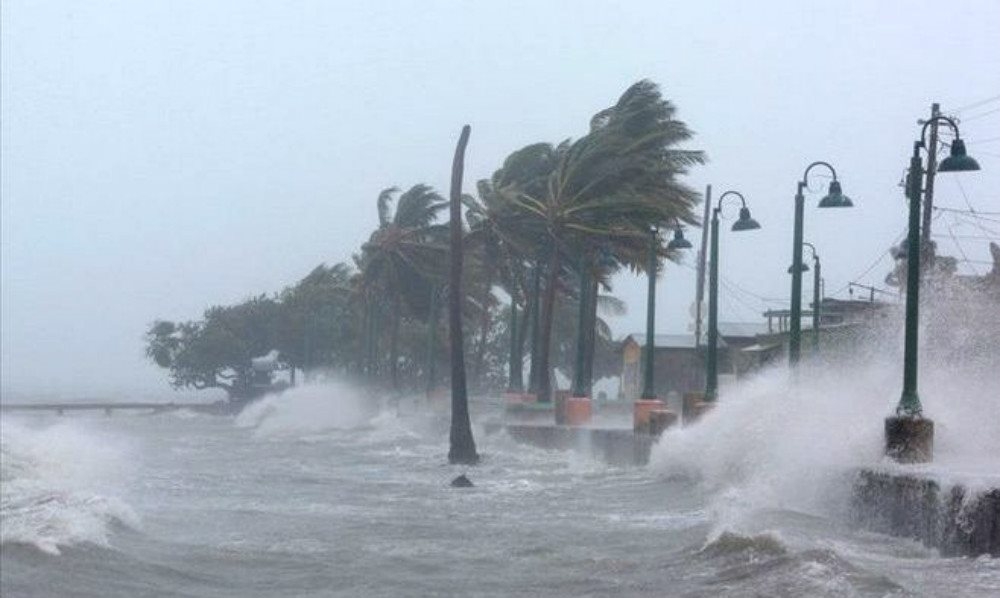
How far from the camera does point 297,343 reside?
95.8 m

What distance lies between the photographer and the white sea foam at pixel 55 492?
551 inches

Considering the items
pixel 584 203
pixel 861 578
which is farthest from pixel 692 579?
pixel 584 203

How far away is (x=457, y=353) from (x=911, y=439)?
19498 millimetres

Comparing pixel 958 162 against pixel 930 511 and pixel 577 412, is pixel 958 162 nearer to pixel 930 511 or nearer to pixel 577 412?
pixel 930 511

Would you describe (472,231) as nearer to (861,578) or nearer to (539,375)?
(539,375)

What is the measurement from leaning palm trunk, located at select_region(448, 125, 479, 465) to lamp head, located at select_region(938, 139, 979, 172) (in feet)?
57.0

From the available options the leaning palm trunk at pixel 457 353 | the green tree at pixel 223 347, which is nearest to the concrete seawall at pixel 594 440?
the leaning palm trunk at pixel 457 353

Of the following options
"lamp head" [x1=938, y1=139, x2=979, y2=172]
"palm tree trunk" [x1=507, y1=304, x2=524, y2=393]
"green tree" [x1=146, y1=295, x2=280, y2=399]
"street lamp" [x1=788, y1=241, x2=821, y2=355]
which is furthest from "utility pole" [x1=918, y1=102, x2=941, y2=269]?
"green tree" [x1=146, y1=295, x2=280, y2=399]

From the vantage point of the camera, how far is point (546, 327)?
48.3 m

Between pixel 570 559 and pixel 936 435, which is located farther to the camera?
pixel 936 435

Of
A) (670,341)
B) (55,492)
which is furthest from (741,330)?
(55,492)

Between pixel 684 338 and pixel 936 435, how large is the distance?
4171 cm

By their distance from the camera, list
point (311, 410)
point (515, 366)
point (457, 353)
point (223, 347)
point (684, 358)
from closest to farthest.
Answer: point (457, 353) < point (515, 366) < point (684, 358) < point (311, 410) < point (223, 347)

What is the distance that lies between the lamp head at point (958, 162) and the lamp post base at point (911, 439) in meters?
2.71
